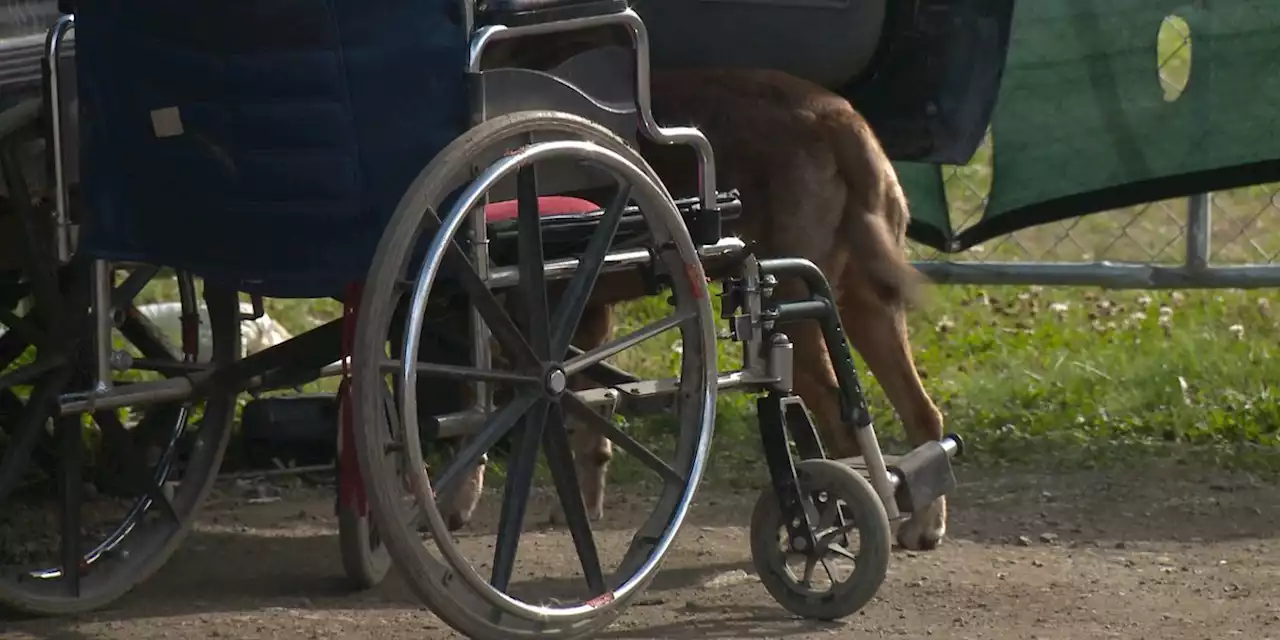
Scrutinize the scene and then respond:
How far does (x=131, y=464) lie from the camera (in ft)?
14.6

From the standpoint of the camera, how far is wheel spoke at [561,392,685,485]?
3729 mm

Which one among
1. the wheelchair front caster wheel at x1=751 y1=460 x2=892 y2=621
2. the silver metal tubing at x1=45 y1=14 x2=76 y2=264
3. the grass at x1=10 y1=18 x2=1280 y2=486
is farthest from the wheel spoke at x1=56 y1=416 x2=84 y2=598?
the grass at x1=10 y1=18 x2=1280 y2=486

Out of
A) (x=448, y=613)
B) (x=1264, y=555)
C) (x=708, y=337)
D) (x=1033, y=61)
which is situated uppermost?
(x=1033, y=61)

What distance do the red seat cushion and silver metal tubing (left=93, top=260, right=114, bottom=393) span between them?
788mm

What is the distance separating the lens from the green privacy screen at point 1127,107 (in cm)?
587

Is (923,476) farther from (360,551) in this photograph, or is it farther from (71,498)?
(71,498)

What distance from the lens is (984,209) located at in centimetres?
640

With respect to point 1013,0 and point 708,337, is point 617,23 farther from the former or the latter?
point 1013,0

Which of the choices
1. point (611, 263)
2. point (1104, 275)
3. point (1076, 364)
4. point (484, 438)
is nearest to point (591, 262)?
point (611, 263)

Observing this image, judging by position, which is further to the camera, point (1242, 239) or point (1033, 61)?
point (1242, 239)

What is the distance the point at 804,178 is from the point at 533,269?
156 cm

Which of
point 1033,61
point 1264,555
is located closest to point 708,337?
point 1264,555

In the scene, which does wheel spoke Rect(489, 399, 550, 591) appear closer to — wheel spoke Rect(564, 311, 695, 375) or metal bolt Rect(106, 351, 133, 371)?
wheel spoke Rect(564, 311, 695, 375)

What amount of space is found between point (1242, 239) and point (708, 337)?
5117 millimetres
